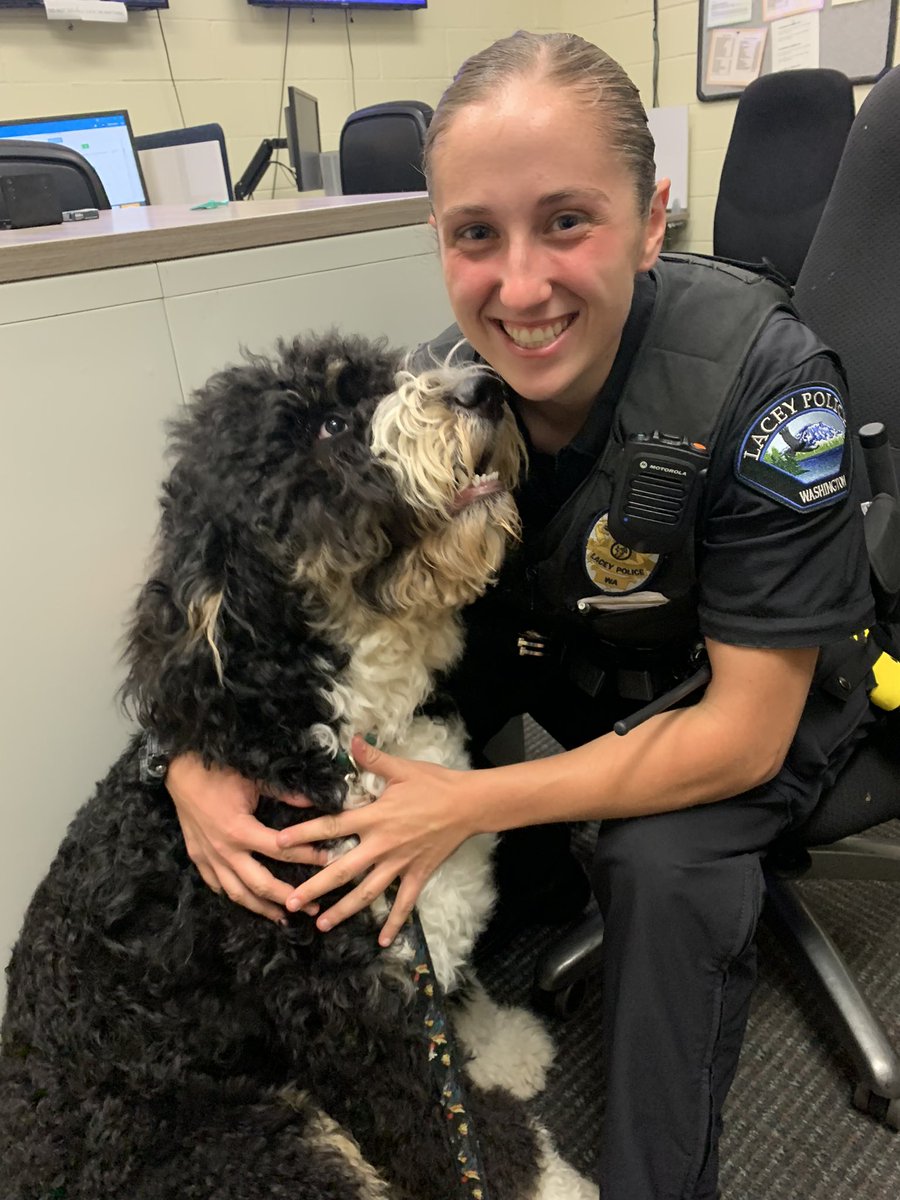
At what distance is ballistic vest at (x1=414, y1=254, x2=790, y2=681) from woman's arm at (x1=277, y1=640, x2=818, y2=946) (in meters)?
0.12

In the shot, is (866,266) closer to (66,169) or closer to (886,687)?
(886,687)

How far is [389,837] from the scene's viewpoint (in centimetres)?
106

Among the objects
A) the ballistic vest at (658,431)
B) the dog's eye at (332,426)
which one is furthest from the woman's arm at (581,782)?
the dog's eye at (332,426)

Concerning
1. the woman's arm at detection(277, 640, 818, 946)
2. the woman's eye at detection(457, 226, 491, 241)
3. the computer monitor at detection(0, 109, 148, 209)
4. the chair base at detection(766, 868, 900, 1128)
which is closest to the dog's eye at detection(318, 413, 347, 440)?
the woman's eye at detection(457, 226, 491, 241)

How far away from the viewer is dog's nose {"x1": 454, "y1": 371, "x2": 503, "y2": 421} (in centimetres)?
108

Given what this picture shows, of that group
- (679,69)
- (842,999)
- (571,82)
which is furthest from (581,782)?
(679,69)

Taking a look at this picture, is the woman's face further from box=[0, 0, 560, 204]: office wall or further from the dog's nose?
box=[0, 0, 560, 204]: office wall

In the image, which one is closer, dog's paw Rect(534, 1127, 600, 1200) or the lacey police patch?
the lacey police patch

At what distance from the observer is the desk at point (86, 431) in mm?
1161

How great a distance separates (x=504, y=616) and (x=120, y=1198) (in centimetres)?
90

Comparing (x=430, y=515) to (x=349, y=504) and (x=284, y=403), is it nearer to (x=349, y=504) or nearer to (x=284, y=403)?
(x=349, y=504)

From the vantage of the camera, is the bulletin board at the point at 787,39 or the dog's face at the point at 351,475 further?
the bulletin board at the point at 787,39

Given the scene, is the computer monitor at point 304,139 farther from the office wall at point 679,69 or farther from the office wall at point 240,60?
the office wall at point 679,69

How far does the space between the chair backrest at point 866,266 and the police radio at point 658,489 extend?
454 mm
